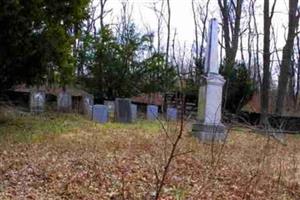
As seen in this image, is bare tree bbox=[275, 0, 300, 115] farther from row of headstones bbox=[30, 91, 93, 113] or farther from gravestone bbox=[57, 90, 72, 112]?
gravestone bbox=[57, 90, 72, 112]

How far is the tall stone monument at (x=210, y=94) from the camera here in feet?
52.5

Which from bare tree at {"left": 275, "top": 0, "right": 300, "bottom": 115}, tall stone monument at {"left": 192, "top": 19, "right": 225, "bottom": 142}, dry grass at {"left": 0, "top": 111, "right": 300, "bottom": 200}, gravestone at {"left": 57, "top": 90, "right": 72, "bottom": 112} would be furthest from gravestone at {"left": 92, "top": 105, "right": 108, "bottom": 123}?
bare tree at {"left": 275, "top": 0, "right": 300, "bottom": 115}

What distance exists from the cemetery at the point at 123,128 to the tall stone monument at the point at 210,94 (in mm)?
34

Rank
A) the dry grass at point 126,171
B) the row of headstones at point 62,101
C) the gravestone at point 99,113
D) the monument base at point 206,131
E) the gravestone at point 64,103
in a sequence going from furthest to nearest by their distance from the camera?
the gravestone at point 64,103
the row of headstones at point 62,101
the gravestone at point 99,113
the monument base at point 206,131
the dry grass at point 126,171

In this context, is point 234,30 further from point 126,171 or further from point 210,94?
point 126,171

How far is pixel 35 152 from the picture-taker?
32.9ft

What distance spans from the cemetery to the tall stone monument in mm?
34

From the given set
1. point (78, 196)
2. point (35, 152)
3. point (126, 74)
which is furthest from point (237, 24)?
point (78, 196)

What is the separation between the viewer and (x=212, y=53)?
16.7 meters

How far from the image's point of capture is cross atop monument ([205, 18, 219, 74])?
16.6m

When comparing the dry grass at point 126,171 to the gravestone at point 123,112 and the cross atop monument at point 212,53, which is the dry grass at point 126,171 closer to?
the cross atop monument at point 212,53

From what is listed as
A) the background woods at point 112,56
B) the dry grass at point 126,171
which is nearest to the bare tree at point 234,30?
the background woods at point 112,56

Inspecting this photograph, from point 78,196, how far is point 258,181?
2.68m

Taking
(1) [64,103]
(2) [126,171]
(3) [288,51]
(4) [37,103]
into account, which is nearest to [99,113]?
(4) [37,103]
